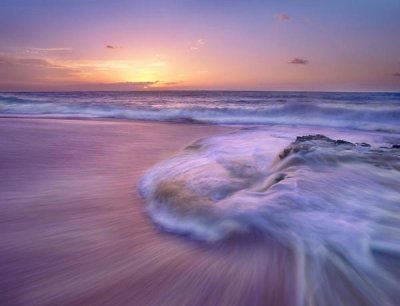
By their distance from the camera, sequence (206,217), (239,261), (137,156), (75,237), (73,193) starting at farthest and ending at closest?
(137,156) < (73,193) < (206,217) < (75,237) < (239,261)

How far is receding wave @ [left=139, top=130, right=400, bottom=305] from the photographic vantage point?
1684 mm

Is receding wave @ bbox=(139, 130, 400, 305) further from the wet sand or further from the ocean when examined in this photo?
the wet sand

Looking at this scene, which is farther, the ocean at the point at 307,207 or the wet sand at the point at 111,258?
the ocean at the point at 307,207

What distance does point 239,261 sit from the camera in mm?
1850

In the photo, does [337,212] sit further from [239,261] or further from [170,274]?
[170,274]

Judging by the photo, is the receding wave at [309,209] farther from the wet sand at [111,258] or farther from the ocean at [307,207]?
the wet sand at [111,258]

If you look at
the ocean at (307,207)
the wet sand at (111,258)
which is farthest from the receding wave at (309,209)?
the wet sand at (111,258)

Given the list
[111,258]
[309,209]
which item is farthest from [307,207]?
[111,258]

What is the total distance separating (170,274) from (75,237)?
0.76 m

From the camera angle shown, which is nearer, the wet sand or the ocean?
the wet sand

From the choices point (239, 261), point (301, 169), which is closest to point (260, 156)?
point (301, 169)

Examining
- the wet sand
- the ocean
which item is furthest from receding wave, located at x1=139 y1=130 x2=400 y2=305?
the wet sand

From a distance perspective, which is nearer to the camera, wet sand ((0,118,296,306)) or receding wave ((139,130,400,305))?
wet sand ((0,118,296,306))

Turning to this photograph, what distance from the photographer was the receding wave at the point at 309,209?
5.52ft
